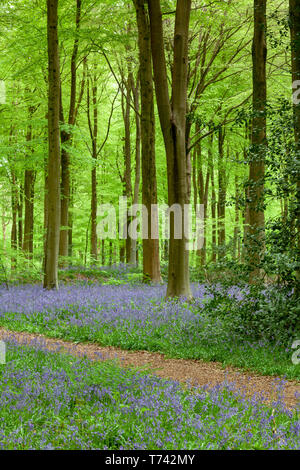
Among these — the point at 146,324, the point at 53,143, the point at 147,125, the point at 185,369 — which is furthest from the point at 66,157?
the point at 185,369

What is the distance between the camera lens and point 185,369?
706cm

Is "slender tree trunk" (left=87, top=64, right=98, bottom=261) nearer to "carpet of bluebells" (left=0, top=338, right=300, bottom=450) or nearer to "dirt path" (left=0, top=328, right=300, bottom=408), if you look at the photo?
"dirt path" (left=0, top=328, right=300, bottom=408)

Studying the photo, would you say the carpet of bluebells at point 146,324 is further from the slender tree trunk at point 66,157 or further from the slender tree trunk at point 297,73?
the slender tree trunk at point 66,157

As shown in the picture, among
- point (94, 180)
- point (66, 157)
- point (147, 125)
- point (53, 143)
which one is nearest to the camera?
point (53, 143)

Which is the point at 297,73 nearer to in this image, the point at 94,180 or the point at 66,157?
the point at 66,157

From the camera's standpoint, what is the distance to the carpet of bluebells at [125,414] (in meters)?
3.81

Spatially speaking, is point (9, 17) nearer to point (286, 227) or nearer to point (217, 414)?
point (286, 227)

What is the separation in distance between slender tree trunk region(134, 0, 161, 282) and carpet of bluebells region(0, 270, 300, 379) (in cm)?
207

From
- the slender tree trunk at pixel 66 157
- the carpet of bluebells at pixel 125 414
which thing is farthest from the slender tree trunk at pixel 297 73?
the slender tree trunk at pixel 66 157

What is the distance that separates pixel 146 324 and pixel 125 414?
5.16 meters

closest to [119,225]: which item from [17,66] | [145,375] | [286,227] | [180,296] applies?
[17,66]

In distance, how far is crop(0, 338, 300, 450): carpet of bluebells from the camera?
381 cm

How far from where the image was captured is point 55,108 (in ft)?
45.8
